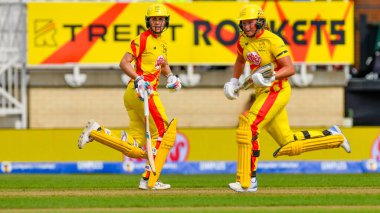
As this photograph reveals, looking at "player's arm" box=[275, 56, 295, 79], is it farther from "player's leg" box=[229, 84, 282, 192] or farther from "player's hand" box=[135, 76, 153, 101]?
"player's hand" box=[135, 76, 153, 101]

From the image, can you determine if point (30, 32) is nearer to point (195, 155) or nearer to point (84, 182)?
point (195, 155)

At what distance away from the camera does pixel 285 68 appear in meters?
12.4

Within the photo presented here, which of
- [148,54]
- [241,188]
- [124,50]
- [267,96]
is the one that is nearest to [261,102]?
[267,96]

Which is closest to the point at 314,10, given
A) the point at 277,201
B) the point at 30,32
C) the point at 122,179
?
the point at 30,32

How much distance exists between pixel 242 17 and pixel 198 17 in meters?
9.21

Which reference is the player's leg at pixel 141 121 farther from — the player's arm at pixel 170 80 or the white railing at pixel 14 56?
the white railing at pixel 14 56

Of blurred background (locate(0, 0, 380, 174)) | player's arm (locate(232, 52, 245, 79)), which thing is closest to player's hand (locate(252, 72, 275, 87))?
player's arm (locate(232, 52, 245, 79))

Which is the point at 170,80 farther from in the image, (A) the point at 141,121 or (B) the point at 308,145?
(B) the point at 308,145

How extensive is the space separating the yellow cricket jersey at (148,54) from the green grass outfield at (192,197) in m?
1.29

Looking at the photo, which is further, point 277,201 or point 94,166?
point 94,166

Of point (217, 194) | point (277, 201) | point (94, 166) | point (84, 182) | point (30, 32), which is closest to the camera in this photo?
point (277, 201)

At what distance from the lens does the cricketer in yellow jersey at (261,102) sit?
40.5ft

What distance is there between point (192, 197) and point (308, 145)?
1.57m

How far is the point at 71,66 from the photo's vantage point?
21516 mm
